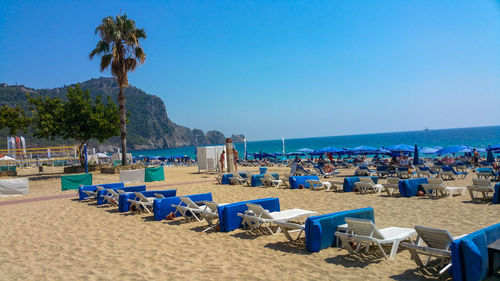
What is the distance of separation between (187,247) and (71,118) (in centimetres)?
2156

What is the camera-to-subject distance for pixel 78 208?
1147 centimetres

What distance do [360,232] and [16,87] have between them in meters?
169

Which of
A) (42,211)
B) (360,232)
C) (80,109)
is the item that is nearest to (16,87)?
(80,109)

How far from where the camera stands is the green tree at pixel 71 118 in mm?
24219

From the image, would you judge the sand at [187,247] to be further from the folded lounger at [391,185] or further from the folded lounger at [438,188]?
the folded lounger at [391,185]

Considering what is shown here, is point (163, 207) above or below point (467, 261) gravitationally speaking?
below

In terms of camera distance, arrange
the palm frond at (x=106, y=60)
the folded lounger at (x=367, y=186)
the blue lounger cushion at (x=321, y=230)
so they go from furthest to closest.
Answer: the palm frond at (x=106, y=60) < the folded lounger at (x=367, y=186) < the blue lounger cushion at (x=321, y=230)

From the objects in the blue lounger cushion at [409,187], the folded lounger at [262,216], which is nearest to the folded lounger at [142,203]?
the folded lounger at [262,216]

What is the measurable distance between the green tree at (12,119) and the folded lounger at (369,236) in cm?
2751

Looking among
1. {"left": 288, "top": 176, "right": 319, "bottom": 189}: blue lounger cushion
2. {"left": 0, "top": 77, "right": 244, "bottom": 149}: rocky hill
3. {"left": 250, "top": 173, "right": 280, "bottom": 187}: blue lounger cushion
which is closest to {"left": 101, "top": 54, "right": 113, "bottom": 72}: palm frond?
{"left": 250, "top": 173, "right": 280, "bottom": 187}: blue lounger cushion

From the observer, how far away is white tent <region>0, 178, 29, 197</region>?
49.6ft

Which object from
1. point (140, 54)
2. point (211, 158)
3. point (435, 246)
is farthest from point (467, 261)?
point (140, 54)

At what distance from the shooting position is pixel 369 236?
17.3ft

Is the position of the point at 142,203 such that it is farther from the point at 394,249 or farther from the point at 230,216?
the point at 394,249
